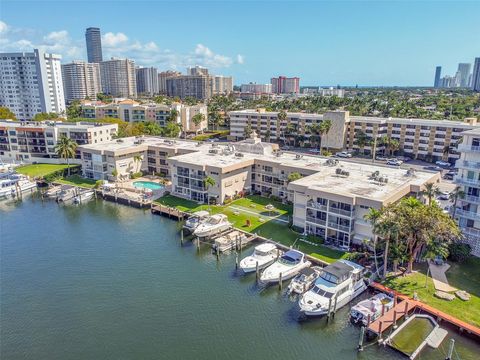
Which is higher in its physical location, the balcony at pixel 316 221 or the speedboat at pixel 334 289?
the balcony at pixel 316 221

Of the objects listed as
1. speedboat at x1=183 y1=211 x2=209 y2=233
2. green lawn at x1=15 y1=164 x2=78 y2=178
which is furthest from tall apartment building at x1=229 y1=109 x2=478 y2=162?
speedboat at x1=183 y1=211 x2=209 y2=233

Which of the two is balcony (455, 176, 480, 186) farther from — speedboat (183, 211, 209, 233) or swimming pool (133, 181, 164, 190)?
swimming pool (133, 181, 164, 190)

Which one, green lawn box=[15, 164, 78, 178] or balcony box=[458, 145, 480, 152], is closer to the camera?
balcony box=[458, 145, 480, 152]

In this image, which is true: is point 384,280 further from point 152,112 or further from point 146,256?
point 152,112

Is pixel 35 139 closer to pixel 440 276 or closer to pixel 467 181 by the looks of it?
pixel 440 276

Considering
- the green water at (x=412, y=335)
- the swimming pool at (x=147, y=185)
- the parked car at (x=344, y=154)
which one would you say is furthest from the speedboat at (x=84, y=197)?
the parked car at (x=344, y=154)

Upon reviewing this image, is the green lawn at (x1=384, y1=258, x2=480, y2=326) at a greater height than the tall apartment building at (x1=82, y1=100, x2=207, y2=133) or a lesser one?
lesser

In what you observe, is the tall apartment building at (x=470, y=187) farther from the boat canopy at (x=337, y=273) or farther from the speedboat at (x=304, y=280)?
the speedboat at (x=304, y=280)
